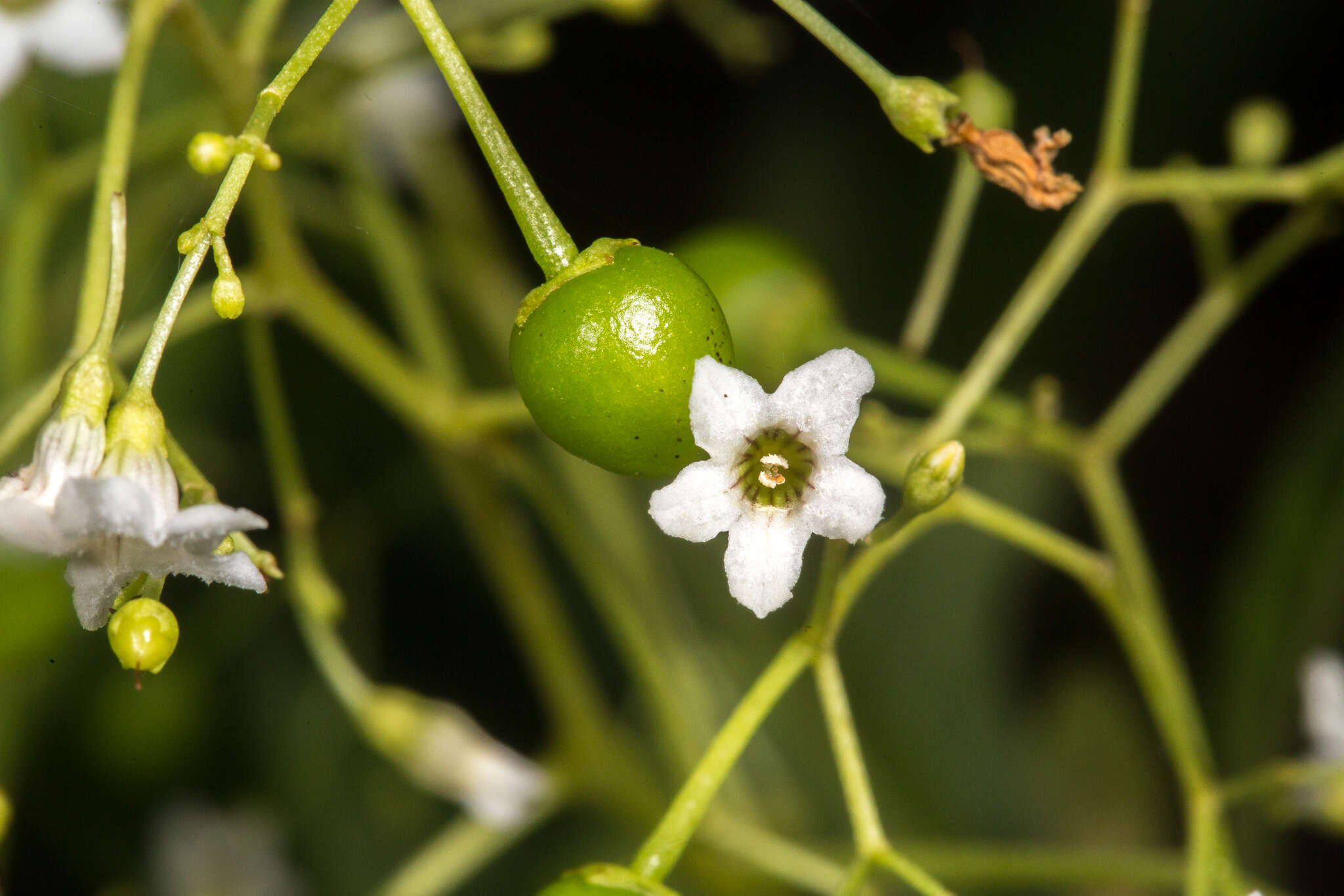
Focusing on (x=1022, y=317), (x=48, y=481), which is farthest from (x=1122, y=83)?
(x=48, y=481)

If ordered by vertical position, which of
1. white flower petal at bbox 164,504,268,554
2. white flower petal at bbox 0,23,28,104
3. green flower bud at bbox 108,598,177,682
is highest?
white flower petal at bbox 0,23,28,104

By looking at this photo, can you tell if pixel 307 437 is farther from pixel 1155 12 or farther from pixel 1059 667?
pixel 1155 12

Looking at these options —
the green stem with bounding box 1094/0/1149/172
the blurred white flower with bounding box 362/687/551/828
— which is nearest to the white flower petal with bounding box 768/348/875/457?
the green stem with bounding box 1094/0/1149/172

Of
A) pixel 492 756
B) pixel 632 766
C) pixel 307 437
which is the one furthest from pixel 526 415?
pixel 307 437

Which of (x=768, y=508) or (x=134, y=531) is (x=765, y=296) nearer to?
(x=768, y=508)

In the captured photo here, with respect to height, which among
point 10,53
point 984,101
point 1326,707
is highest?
point 984,101

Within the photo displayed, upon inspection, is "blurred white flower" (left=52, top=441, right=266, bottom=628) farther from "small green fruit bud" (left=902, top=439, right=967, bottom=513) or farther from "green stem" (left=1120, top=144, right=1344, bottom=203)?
"green stem" (left=1120, top=144, right=1344, bottom=203)

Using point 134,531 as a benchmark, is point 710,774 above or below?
above
